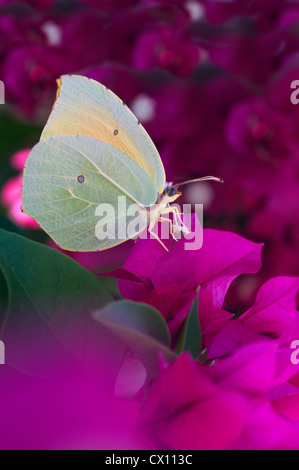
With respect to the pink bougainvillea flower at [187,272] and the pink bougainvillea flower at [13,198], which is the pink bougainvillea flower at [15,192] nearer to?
the pink bougainvillea flower at [13,198]

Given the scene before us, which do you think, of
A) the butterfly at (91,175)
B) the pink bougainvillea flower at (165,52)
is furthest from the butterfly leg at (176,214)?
the pink bougainvillea flower at (165,52)

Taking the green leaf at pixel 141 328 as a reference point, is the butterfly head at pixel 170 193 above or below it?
above

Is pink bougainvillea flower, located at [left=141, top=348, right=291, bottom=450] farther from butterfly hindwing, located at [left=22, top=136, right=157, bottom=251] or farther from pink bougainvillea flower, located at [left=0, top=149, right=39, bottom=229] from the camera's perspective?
pink bougainvillea flower, located at [left=0, top=149, right=39, bottom=229]

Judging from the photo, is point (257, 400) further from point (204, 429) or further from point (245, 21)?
point (245, 21)

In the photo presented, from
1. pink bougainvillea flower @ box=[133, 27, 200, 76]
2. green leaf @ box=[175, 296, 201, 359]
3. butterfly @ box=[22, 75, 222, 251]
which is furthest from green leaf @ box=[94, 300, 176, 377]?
pink bougainvillea flower @ box=[133, 27, 200, 76]

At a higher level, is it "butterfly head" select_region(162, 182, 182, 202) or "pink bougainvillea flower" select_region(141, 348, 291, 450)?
"butterfly head" select_region(162, 182, 182, 202)

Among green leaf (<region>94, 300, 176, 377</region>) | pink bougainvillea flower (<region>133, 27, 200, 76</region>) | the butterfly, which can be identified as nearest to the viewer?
green leaf (<region>94, 300, 176, 377</region>)
